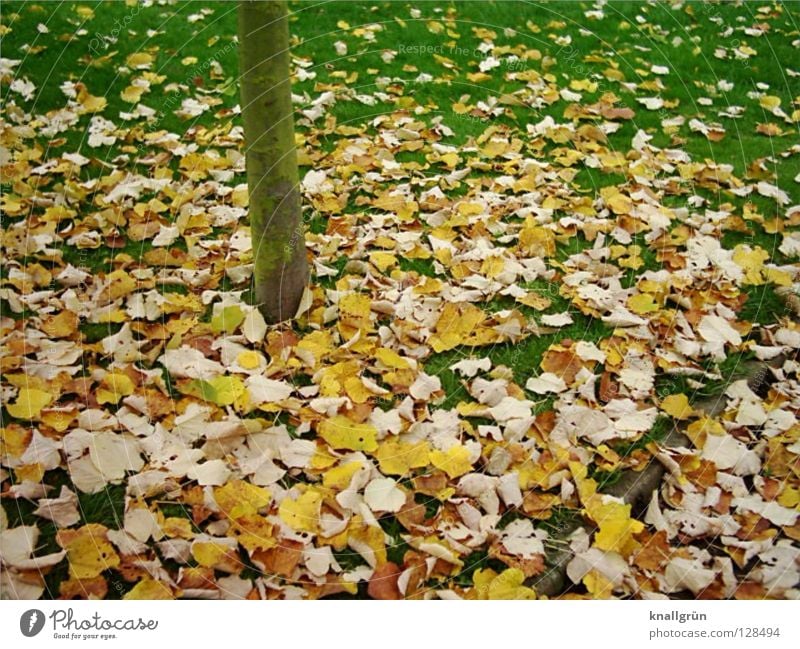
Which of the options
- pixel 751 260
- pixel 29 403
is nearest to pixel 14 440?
pixel 29 403

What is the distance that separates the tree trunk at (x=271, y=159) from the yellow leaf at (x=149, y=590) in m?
1.15

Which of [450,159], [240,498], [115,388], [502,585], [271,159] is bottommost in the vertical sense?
[502,585]

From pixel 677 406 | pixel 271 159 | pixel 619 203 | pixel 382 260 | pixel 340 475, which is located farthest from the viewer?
pixel 619 203

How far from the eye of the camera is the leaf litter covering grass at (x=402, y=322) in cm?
196

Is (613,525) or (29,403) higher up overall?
(29,403)

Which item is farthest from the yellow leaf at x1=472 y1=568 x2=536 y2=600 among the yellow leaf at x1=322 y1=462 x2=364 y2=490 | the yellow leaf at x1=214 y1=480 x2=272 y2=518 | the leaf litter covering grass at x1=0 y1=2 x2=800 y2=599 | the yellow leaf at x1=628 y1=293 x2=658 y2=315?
the yellow leaf at x1=628 y1=293 x2=658 y2=315

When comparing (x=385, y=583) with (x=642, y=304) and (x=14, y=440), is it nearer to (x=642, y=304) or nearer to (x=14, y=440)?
(x=14, y=440)

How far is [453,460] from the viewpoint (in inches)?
85.4

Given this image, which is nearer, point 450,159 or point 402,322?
point 402,322

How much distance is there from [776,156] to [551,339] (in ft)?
6.77

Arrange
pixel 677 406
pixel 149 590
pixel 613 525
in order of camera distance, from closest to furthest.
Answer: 1. pixel 149 590
2. pixel 613 525
3. pixel 677 406

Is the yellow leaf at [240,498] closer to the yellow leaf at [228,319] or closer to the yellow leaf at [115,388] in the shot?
the yellow leaf at [115,388]

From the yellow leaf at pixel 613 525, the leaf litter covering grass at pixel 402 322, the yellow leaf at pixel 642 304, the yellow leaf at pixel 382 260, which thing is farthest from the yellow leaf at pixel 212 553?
the yellow leaf at pixel 642 304

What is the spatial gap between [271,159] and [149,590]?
1.51 metres
